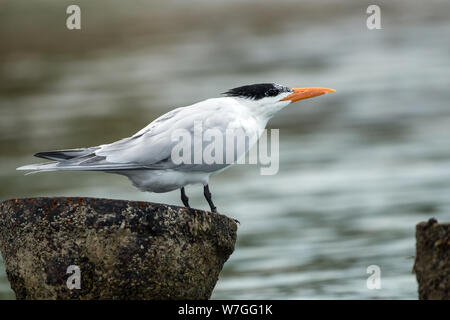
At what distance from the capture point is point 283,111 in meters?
27.2

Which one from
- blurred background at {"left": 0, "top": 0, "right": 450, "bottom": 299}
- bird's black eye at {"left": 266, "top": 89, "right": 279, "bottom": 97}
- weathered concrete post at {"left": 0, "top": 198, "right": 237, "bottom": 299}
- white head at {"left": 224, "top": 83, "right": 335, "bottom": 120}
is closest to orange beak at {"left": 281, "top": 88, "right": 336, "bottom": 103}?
white head at {"left": 224, "top": 83, "right": 335, "bottom": 120}

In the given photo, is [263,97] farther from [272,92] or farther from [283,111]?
[283,111]

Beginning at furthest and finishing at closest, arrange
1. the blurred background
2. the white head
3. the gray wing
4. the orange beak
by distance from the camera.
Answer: the blurred background
the orange beak
the white head
the gray wing

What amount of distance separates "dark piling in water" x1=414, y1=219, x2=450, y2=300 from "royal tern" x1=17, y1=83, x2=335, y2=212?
97.5 inches

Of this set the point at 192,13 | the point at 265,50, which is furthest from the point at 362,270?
the point at 192,13

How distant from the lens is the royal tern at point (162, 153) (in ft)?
31.1

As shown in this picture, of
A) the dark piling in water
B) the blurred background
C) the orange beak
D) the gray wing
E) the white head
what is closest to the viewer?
the dark piling in water

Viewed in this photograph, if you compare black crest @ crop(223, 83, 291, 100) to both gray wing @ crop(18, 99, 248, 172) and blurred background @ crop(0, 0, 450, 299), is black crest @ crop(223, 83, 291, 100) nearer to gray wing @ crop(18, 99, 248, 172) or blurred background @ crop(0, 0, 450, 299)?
gray wing @ crop(18, 99, 248, 172)

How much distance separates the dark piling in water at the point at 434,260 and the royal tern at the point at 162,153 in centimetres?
248

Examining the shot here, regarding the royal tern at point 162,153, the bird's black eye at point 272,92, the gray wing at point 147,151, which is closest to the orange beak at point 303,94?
the bird's black eye at point 272,92

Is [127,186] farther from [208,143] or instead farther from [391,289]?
[208,143]

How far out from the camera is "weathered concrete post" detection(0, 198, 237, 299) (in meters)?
8.41

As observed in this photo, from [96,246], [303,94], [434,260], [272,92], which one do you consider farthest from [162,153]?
[434,260]

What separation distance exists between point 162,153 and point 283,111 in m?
17.8
